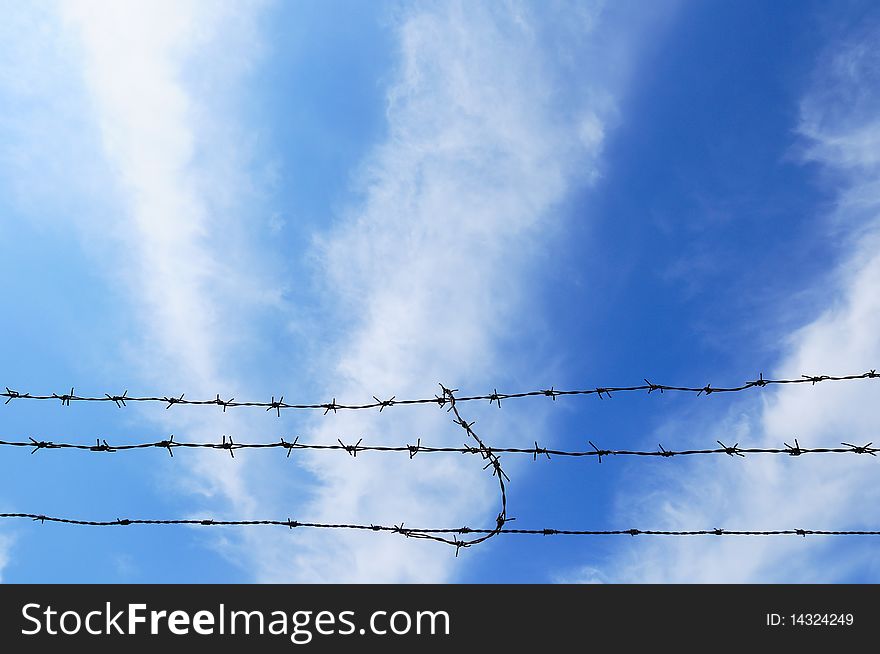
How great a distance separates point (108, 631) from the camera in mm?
4863

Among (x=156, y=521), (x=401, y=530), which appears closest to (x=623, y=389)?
(x=401, y=530)

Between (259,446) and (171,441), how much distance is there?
0.68 m

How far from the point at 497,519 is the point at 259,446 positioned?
188cm

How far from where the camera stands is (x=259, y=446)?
175 inches

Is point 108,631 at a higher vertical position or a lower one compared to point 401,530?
lower

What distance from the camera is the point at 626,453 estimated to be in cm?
432

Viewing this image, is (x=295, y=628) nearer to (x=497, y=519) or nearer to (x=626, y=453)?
(x=497, y=519)

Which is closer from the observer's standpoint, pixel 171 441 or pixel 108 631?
pixel 171 441

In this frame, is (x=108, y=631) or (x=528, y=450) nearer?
(x=528, y=450)

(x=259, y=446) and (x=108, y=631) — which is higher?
(x=259, y=446)

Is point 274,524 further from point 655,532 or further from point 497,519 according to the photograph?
point 655,532

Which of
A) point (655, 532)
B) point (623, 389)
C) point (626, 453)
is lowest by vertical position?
point (655, 532)

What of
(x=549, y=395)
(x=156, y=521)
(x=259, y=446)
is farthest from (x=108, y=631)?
(x=549, y=395)

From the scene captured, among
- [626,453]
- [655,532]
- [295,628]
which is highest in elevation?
[626,453]
